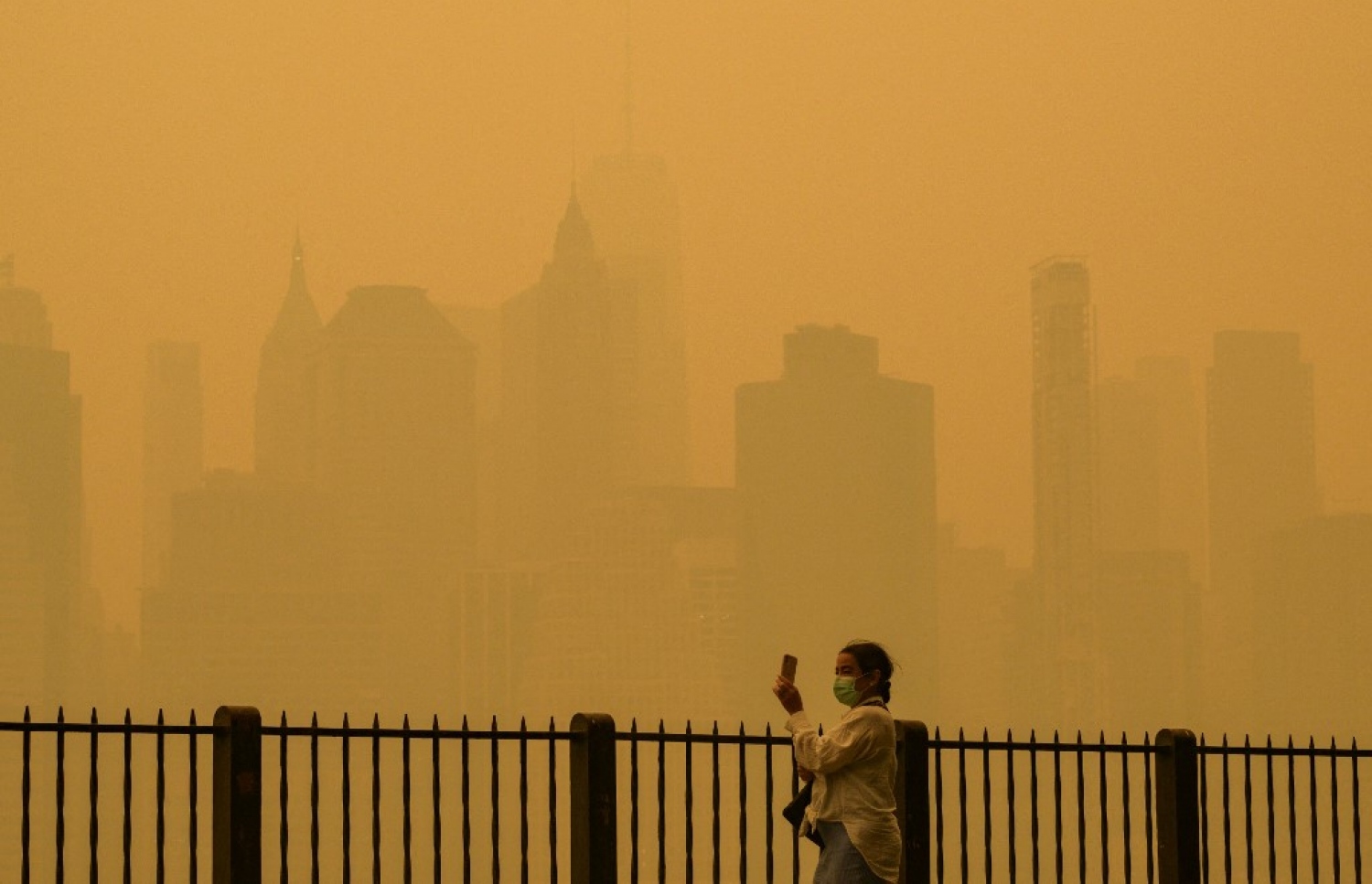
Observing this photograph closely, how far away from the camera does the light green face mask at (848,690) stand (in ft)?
28.1

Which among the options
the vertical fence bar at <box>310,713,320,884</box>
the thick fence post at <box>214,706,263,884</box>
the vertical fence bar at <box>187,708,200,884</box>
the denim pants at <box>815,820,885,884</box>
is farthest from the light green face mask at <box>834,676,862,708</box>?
the vertical fence bar at <box>187,708,200,884</box>

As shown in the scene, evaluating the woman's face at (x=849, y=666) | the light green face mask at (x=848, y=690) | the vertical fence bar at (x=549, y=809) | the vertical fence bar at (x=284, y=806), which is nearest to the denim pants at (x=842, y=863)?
the light green face mask at (x=848, y=690)

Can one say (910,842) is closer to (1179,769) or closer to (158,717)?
(1179,769)

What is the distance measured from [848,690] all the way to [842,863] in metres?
0.71

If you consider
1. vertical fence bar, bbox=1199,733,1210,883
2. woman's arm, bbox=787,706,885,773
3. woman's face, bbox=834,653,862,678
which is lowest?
vertical fence bar, bbox=1199,733,1210,883

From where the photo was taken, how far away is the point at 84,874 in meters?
172

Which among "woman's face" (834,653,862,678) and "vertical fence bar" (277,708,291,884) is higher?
"woman's face" (834,653,862,678)

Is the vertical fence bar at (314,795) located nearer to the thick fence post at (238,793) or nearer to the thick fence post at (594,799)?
the thick fence post at (238,793)

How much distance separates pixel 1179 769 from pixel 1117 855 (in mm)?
126795

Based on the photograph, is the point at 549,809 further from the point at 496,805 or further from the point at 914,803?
the point at 914,803

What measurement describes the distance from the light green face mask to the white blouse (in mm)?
47

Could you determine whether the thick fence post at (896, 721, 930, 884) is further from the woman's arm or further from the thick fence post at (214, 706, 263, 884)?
the thick fence post at (214, 706, 263, 884)

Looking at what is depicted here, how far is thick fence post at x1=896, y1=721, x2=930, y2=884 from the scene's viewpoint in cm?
1152

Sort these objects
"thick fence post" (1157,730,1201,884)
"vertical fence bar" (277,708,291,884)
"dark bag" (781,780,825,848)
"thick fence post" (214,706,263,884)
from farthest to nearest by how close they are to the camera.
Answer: "thick fence post" (1157,730,1201,884) < "thick fence post" (214,706,263,884) < "vertical fence bar" (277,708,291,884) < "dark bag" (781,780,825,848)
